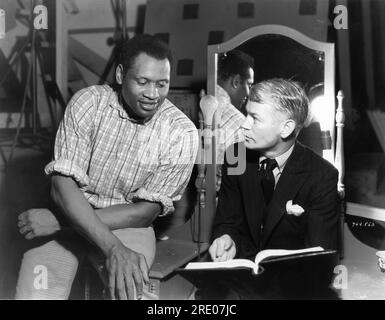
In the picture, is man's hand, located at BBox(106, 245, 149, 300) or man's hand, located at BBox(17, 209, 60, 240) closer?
man's hand, located at BBox(106, 245, 149, 300)

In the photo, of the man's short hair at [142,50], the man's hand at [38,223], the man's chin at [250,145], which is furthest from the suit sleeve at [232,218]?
the man's hand at [38,223]

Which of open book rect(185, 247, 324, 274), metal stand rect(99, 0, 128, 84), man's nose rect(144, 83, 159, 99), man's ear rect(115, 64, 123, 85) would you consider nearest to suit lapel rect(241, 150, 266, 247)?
open book rect(185, 247, 324, 274)

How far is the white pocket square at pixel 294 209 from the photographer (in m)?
1.52

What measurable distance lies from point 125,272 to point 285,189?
602 mm

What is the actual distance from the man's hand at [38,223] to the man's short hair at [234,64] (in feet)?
2.60

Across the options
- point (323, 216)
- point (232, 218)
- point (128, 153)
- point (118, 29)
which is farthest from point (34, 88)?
point (323, 216)

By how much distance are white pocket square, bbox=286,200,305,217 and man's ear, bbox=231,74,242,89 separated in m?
0.45

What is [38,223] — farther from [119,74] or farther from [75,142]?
[119,74]

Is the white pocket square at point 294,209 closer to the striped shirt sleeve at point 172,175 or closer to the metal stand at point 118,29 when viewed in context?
the striped shirt sleeve at point 172,175

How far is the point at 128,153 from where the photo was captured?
5.09ft

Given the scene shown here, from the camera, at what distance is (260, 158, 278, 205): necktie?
1.56 metres

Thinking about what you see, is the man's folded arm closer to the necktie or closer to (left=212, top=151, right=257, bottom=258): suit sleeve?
(left=212, top=151, right=257, bottom=258): suit sleeve

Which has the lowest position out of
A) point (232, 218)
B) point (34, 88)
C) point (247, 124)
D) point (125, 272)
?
point (125, 272)
